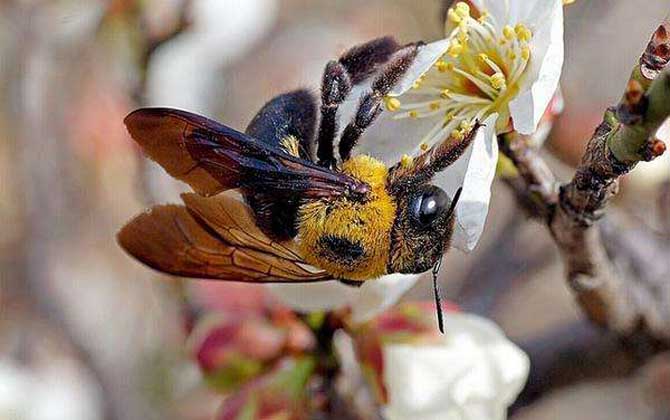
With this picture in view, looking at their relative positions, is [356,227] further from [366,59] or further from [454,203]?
[366,59]

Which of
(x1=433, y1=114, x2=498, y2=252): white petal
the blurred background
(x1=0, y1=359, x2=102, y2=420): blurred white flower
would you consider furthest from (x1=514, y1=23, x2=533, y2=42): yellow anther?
(x1=0, y1=359, x2=102, y2=420): blurred white flower

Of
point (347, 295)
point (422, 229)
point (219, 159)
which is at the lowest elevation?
point (347, 295)

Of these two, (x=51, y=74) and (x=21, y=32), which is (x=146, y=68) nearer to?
(x=21, y=32)

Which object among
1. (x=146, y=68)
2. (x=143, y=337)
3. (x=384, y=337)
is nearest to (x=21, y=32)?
(x=146, y=68)

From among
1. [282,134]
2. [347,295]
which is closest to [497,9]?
[282,134]

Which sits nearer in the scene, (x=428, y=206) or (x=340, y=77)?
(x=428, y=206)

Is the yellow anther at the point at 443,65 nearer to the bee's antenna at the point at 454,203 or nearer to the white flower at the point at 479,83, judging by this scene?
the white flower at the point at 479,83
